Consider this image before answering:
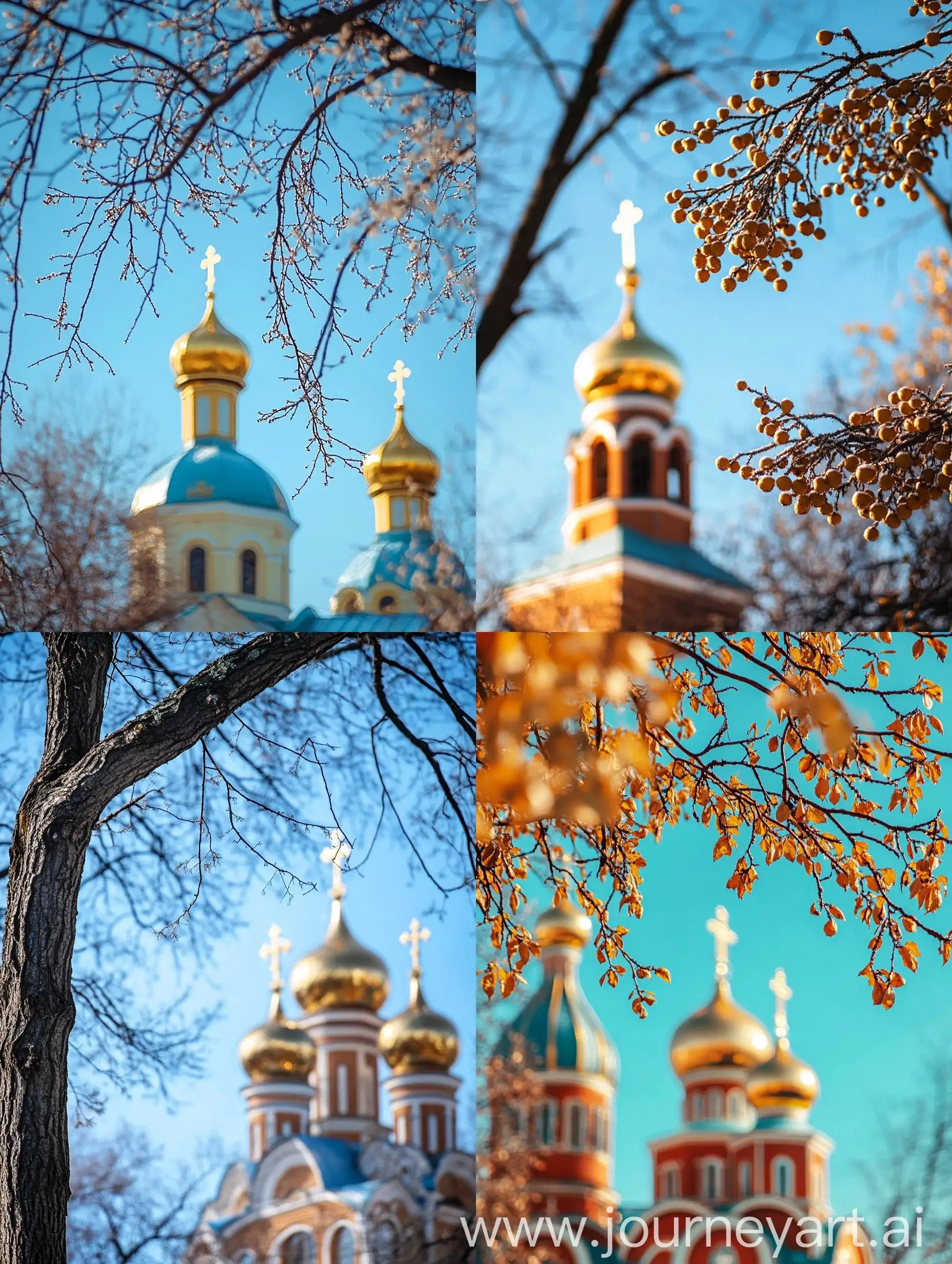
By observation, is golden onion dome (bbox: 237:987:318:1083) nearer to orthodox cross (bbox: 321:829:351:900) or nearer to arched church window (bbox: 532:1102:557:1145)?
orthodox cross (bbox: 321:829:351:900)

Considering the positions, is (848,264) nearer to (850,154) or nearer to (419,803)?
(850,154)

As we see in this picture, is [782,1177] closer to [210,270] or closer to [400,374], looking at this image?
[400,374]

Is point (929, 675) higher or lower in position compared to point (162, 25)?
lower

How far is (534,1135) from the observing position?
423 cm

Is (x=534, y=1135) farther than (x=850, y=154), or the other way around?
(x=534, y=1135)

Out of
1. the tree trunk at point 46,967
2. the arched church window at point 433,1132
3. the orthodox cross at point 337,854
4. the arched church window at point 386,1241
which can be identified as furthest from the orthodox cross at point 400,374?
→ the arched church window at point 386,1241

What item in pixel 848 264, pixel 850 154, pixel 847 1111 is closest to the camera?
pixel 850 154

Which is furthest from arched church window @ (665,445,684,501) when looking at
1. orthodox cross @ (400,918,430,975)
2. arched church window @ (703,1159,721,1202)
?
arched church window @ (703,1159,721,1202)

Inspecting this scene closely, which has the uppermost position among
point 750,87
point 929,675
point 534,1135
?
point 750,87

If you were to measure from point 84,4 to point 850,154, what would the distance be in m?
2.16

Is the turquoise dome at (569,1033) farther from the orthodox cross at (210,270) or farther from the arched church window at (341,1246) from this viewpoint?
the orthodox cross at (210,270)

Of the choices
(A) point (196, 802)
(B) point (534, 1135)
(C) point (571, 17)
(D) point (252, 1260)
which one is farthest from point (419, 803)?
(C) point (571, 17)

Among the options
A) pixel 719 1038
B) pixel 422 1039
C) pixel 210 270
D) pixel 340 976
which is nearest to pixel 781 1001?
pixel 719 1038

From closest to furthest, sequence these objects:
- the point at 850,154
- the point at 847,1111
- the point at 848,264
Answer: the point at 850,154 → the point at 847,1111 → the point at 848,264
